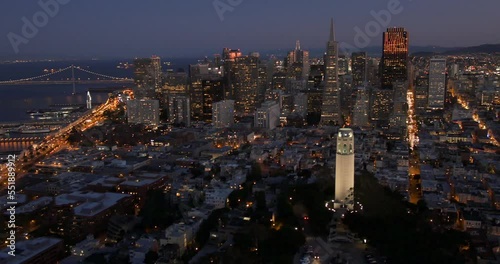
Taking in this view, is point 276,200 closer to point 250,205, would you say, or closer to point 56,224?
point 250,205

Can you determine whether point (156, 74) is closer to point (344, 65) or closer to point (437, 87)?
point (344, 65)

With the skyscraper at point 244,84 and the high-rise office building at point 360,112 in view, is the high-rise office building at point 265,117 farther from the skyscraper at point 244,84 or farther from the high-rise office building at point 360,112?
the skyscraper at point 244,84

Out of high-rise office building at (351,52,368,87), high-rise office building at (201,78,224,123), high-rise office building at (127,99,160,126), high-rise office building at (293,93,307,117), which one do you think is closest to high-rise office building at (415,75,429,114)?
high-rise office building at (351,52,368,87)


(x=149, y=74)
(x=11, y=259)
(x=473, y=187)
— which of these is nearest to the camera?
(x=11, y=259)

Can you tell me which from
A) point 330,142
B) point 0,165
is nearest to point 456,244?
point 330,142

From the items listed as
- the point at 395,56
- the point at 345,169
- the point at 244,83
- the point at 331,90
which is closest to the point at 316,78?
the point at 244,83
